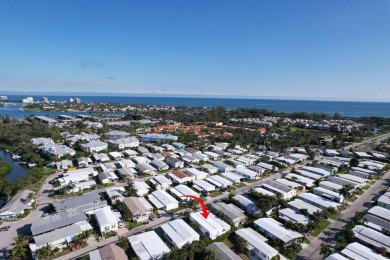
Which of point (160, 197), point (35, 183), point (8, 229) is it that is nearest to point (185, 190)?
point (160, 197)

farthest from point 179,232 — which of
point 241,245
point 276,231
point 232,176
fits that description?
point 232,176

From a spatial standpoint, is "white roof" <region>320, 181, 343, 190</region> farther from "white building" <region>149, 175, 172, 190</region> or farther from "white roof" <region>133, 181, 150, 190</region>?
"white roof" <region>133, 181, 150, 190</region>

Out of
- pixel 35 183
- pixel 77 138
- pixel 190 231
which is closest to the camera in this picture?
pixel 190 231

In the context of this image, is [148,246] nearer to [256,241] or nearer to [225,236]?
[225,236]

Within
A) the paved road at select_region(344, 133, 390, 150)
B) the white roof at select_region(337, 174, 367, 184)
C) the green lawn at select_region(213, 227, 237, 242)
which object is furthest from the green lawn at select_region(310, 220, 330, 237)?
the paved road at select_region(344, 133, 390, 150)

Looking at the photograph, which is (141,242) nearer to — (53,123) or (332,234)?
(332,234)

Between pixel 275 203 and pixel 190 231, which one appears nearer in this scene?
pixel 190 231
